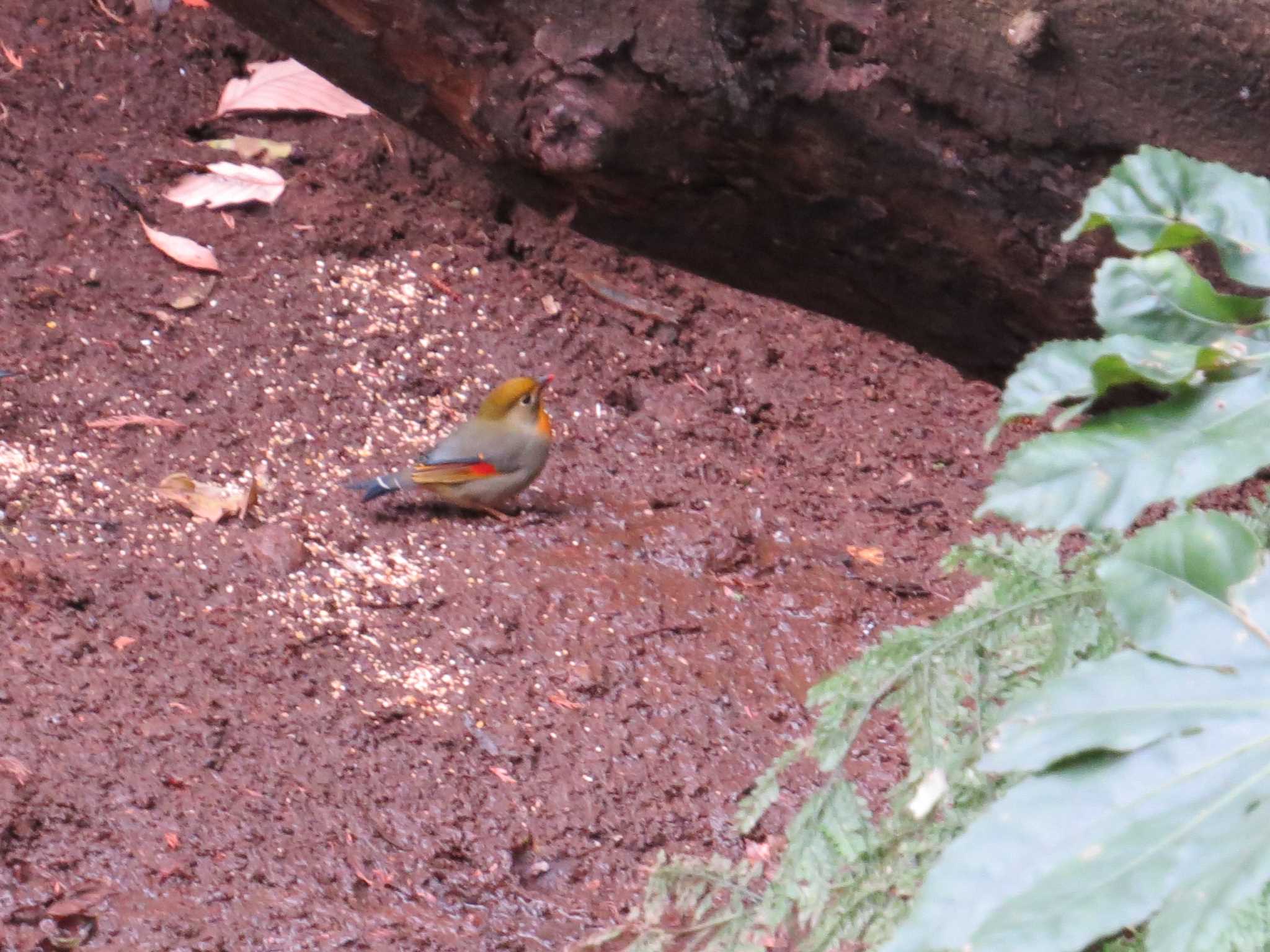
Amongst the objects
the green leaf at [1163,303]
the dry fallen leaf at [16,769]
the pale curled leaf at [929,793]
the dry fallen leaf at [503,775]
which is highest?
the green leaf at [1163,303]

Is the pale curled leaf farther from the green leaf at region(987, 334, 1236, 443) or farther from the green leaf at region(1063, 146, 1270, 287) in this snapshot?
the green leaf at region(1063, 146, 1270, 287)

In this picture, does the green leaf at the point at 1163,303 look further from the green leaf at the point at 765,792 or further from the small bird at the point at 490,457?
the small bird at the point at 490,457

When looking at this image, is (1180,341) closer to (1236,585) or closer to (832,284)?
(1236,585)

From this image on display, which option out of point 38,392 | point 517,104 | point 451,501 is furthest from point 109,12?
point 517,104

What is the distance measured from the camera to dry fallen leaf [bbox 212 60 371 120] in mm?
5320

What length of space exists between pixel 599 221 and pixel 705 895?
1519 mm

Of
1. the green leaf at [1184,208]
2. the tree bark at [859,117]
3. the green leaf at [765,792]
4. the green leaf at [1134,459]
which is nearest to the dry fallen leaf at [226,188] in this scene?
the tree bark at [859,117]

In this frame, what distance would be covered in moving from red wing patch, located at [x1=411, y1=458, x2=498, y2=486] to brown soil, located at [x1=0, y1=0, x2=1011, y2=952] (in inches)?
6.5

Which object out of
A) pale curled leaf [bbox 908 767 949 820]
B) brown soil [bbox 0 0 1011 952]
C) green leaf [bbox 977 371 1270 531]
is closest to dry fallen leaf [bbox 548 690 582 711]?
brown soil [bbox 0 0 1011 952]

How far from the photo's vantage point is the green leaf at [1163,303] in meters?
1.24

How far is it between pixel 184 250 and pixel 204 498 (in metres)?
1.39

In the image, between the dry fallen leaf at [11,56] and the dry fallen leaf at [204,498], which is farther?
the dry fallen leaf at [11,56]

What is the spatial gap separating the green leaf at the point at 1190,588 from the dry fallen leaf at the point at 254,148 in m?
4.89

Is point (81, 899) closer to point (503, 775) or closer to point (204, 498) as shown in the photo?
point (503, 775)
